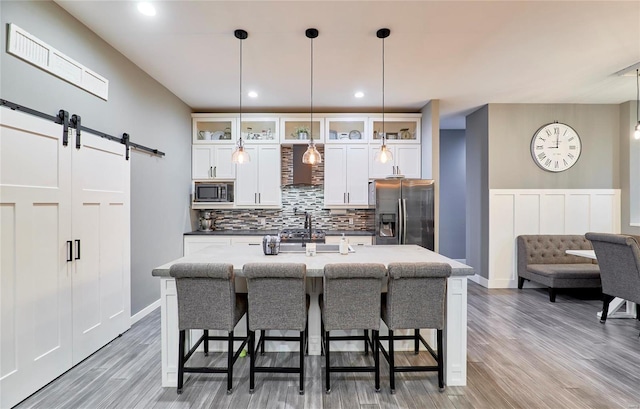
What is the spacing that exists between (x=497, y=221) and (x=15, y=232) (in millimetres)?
5713

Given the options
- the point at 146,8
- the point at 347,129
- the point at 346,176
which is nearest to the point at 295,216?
the point at 346,176

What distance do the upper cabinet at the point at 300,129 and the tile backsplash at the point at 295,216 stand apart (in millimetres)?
829

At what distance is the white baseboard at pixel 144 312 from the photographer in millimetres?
3365

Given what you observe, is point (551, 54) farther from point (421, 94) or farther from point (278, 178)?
point (278, 178)

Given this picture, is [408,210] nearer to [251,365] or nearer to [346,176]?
[346,176]

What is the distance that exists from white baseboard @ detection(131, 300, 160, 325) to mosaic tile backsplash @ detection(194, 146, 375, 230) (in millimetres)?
1700

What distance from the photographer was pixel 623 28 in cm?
272

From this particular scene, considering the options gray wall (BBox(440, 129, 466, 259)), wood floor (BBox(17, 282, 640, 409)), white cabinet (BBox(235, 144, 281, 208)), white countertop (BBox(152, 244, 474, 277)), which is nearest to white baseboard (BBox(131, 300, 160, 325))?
wood floor (BBox(17, 282, 640, 409))

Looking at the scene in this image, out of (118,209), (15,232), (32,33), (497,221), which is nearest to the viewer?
(15,232)

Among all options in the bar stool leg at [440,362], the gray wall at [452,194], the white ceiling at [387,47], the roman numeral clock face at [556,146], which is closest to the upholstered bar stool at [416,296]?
the bar stool leg at [440,362]

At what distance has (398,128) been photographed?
5168 millimetres

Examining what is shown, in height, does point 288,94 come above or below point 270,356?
above

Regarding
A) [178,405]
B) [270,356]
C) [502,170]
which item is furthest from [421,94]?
[178,405]

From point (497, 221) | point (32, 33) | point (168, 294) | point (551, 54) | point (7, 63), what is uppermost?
point (551, 54)
